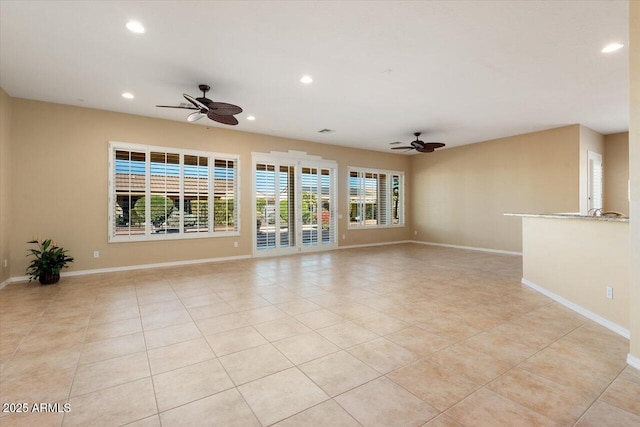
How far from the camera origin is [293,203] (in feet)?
26.6

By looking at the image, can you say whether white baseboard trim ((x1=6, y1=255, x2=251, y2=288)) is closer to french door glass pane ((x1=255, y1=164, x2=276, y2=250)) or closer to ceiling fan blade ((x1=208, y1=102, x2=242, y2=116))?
french door glass pane ((x1=255, y1=164, x2=276, y2=250))

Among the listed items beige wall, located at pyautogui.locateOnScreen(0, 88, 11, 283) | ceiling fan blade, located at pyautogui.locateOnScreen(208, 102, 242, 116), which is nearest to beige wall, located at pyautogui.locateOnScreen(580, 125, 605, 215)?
ceiling fan blade, located at pyautogui.locateOnScreen(208, 102, 242, 116)

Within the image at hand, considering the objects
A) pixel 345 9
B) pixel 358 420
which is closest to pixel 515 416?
pixel 358 420

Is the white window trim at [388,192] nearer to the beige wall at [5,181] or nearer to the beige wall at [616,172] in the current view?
the beige wall at [616,172]

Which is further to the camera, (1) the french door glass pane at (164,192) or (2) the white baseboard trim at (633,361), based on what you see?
(1) the french door glass pane at (164,192)

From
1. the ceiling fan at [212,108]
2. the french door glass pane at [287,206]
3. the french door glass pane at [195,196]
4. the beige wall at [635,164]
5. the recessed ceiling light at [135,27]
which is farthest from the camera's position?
the french door glass pane at [287,206]

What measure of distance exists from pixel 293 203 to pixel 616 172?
847cm

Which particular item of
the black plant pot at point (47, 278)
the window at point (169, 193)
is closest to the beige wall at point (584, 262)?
the window at point (169, 193)

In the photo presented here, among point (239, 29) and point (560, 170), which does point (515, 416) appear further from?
point (560, 170)

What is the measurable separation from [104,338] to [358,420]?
2.63 meters

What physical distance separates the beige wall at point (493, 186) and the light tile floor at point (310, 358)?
4.18 m

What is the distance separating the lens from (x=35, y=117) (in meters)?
5.24

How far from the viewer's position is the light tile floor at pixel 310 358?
6.08 ft

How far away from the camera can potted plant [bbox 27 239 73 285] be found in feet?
16.0
